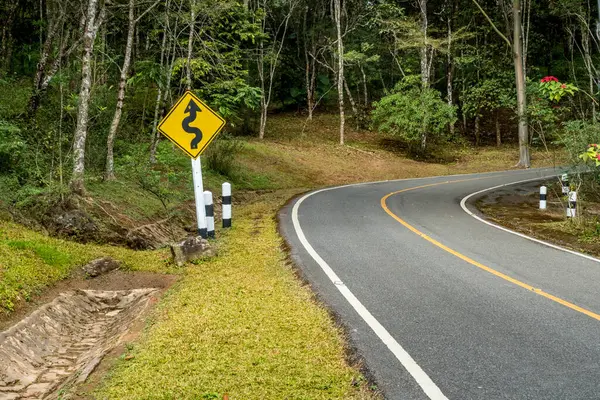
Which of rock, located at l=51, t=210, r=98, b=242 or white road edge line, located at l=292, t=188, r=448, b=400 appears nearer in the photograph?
white road edge line, located at l=292, t=188, r=448, b=400

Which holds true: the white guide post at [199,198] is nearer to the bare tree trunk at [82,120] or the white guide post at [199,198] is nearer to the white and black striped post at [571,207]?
the bare tree trunk at [82,120]

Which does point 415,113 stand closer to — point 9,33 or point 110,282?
point 9,33

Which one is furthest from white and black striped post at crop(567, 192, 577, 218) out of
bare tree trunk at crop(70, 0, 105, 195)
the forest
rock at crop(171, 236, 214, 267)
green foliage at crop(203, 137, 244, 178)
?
green foliage at crop(203, 137, 244, 178)

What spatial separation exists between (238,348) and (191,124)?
5577 millimetres

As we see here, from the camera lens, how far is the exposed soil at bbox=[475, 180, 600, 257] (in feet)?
34.1

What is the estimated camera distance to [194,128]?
30.3 feet

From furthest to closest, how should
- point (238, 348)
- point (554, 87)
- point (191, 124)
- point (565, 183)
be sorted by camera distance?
point (565, 183)
point (191, 124)
point (554, 87)
point (238, 348)

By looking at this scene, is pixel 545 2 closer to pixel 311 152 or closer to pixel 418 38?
pixel 418 38

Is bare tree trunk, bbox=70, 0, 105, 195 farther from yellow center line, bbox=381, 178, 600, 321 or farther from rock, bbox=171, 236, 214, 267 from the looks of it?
yellow center line, bbox=381, 178, 600, 321

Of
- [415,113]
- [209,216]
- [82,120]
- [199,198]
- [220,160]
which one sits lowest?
[209,216]

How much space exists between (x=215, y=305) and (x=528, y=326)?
3446mm

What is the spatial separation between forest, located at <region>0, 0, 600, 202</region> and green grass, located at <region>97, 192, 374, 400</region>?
4841 millimetres

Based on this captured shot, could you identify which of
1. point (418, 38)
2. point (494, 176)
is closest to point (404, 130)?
point (418, 38)

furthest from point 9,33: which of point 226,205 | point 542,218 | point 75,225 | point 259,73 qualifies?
point 542,218
